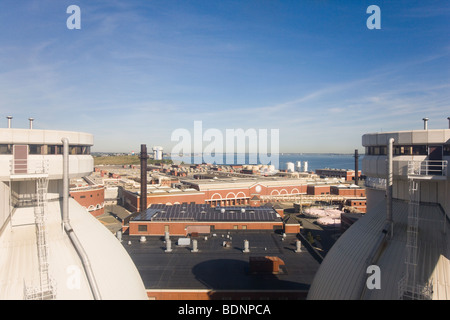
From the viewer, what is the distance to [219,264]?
21.0m

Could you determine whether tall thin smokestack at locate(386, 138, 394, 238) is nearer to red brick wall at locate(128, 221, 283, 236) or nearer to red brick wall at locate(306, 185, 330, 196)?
red brick wall at locate(128, 221, 283, 236)

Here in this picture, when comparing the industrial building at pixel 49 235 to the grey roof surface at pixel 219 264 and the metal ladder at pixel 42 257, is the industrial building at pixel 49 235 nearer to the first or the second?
the metal ladder at pixel 42 257

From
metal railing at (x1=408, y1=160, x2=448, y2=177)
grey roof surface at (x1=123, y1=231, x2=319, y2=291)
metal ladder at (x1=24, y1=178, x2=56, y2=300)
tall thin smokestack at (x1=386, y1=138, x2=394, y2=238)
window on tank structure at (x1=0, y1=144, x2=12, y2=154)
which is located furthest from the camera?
grey roof surface at (x1=123, y1=231, x2=319, y2=291)

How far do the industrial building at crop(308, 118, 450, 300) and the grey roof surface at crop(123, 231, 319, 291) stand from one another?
7262 mm

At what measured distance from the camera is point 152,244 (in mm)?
26031

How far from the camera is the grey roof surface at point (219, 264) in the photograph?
1817 centimetres

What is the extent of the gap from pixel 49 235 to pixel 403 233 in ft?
39.6

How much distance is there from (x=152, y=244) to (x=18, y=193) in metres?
16.5

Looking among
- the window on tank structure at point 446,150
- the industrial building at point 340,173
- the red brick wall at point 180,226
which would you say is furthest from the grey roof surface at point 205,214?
the industrial building at point 340,173

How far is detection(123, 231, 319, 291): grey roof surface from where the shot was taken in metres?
18.2

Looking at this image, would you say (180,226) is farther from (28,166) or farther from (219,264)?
(28,166)

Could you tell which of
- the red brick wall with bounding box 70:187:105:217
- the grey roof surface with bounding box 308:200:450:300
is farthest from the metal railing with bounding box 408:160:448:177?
the red brick wall with bounding box 70:187:105:217
